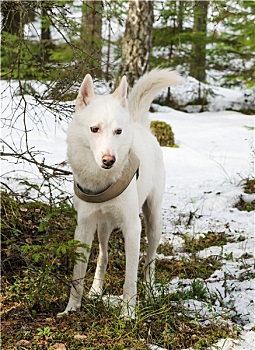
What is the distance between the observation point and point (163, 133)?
1017 cm

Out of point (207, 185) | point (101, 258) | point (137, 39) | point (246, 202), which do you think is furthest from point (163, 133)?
point (101, 258)

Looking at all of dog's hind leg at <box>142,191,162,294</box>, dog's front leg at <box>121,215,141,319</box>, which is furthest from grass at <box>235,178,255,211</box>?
dog's front leg at <box>121,215,141,319</box>

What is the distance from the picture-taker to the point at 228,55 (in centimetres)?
1602

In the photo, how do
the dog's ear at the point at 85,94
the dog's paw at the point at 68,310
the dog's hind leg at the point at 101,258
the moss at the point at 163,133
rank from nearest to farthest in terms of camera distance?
1. the dog's ear at the point at 85,94
2. the dog's paw at the point at 68,310
3. the dog's hind leg at the point at 101,258
4. the moss at the point at 163,133

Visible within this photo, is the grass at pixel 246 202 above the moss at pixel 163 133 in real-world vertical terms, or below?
below

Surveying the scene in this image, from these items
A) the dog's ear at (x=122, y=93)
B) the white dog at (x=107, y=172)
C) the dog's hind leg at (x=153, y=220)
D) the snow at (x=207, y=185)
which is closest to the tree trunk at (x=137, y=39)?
the snow at (x=207, y=185)

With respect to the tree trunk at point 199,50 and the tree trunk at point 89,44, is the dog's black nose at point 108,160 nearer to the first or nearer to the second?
the tree trunk at point 89,44

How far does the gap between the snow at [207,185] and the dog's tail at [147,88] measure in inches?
28.2

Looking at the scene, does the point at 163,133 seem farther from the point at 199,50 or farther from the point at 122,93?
the point at 199,50

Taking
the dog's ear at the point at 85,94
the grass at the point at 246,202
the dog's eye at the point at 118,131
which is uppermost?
the dog's ear at the point at 85,94

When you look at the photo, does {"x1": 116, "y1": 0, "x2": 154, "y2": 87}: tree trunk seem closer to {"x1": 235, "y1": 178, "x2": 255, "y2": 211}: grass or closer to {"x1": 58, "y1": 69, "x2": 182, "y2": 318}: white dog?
{"x1": 235, "y1": 178, "x2": 255, "y2": 211}: grass

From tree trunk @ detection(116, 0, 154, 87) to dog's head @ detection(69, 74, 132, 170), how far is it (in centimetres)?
622

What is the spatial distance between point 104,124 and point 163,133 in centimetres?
708

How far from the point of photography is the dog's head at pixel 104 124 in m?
3.09
